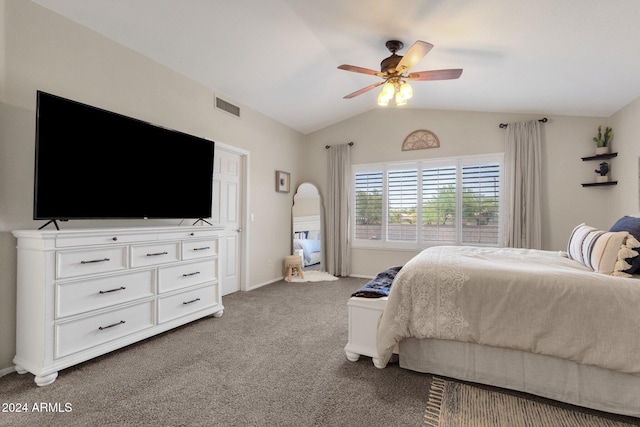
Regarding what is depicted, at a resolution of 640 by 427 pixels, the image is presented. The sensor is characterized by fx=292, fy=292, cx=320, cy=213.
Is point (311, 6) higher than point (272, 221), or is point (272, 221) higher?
point (311, 6)

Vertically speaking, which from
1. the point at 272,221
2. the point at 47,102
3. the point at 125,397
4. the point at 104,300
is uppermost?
the point at 47,102

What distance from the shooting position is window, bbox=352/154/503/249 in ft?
14.4

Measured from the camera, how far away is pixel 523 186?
160 inches

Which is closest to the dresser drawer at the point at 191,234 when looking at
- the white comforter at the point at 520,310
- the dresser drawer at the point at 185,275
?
the dresser drawer at the point at 185,275

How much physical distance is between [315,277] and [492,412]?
11.5 ft

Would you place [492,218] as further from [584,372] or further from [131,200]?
[131,200]

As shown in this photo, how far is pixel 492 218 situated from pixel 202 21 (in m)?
4.39

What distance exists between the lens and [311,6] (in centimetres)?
259

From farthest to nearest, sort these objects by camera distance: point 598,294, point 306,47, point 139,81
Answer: point 306,47 → point 139,81 → point 598,294

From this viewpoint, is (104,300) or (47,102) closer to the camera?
(47,102)

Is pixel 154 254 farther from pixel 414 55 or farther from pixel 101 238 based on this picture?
pixel 414 55

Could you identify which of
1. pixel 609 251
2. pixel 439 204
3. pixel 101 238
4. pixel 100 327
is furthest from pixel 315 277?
pixel 609 251

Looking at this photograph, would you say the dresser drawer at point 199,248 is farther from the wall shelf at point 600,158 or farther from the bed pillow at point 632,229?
the wall shelf at point 600,158

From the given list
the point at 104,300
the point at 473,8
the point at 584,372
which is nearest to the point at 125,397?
the point at 104,300
